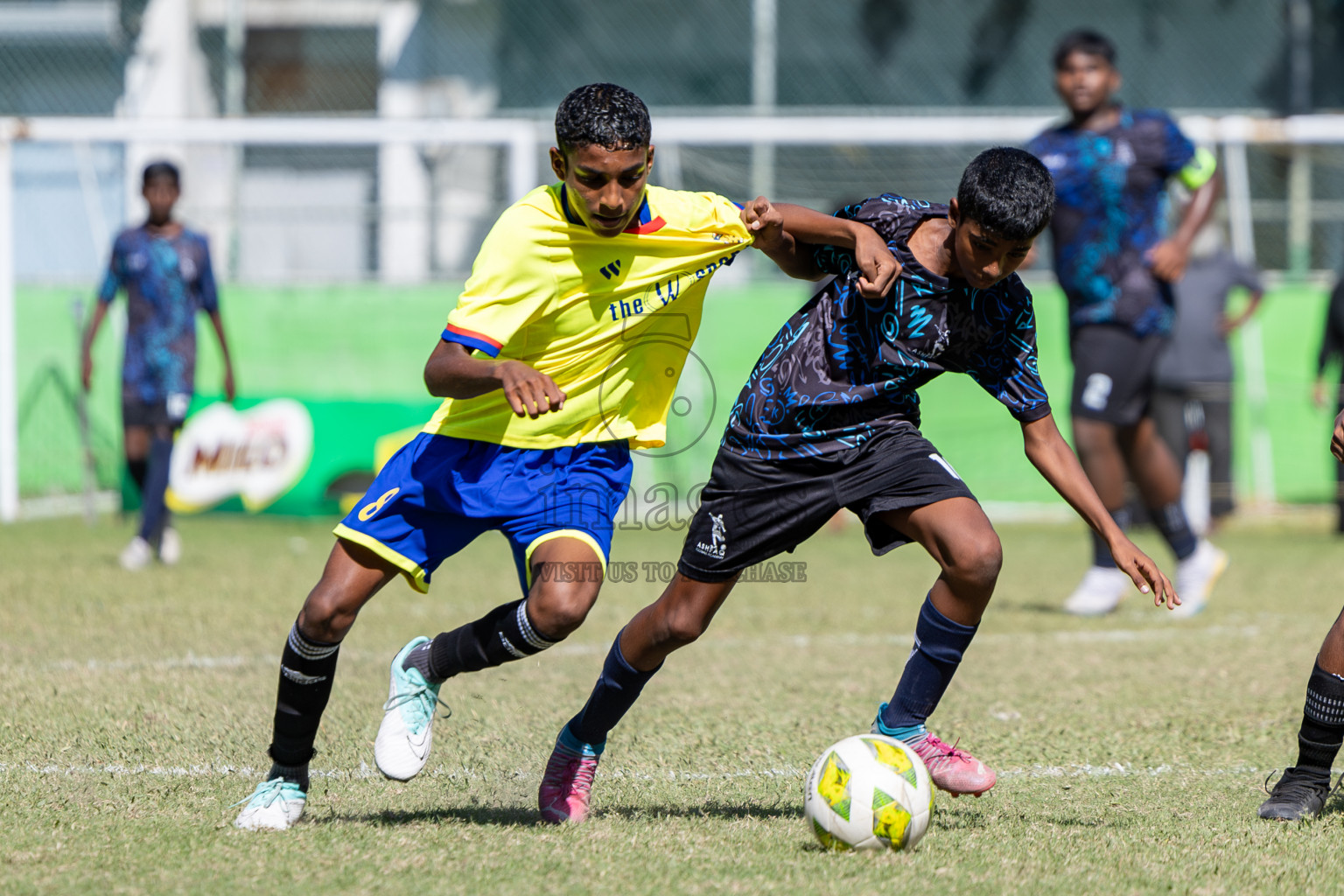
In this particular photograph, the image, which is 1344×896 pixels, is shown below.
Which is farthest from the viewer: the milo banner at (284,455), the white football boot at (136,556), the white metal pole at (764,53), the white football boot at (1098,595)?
the white metal pole at (764,53)

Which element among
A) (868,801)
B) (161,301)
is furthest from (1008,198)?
(161,301)

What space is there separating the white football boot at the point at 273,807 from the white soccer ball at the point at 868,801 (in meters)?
1.21

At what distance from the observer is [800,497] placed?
3727 mm

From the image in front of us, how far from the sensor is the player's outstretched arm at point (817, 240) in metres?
3.57

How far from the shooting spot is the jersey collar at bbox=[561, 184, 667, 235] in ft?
12.1

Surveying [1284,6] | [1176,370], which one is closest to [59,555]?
[1176,370]

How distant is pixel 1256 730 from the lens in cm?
468

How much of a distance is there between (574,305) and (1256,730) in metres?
2.57

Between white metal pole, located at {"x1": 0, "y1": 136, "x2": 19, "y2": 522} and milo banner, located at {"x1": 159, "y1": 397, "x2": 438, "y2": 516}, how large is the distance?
1.29 metres

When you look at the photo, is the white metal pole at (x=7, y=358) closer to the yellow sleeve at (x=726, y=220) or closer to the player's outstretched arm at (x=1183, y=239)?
the player's outstretched arm at (x=1183, y=239)

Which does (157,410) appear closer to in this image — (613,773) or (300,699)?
(613,773)

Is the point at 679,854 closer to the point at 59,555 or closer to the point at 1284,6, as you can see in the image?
the point at 59,555

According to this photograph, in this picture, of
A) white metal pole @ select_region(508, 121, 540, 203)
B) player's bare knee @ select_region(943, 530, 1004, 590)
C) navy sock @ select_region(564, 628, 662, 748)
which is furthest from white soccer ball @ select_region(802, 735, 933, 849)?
white metal pole @ select_region(508, 121, 540, 203)

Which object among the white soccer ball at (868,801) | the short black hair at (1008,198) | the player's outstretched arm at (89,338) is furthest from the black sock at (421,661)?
the player's outstretched arm at (89,338)
